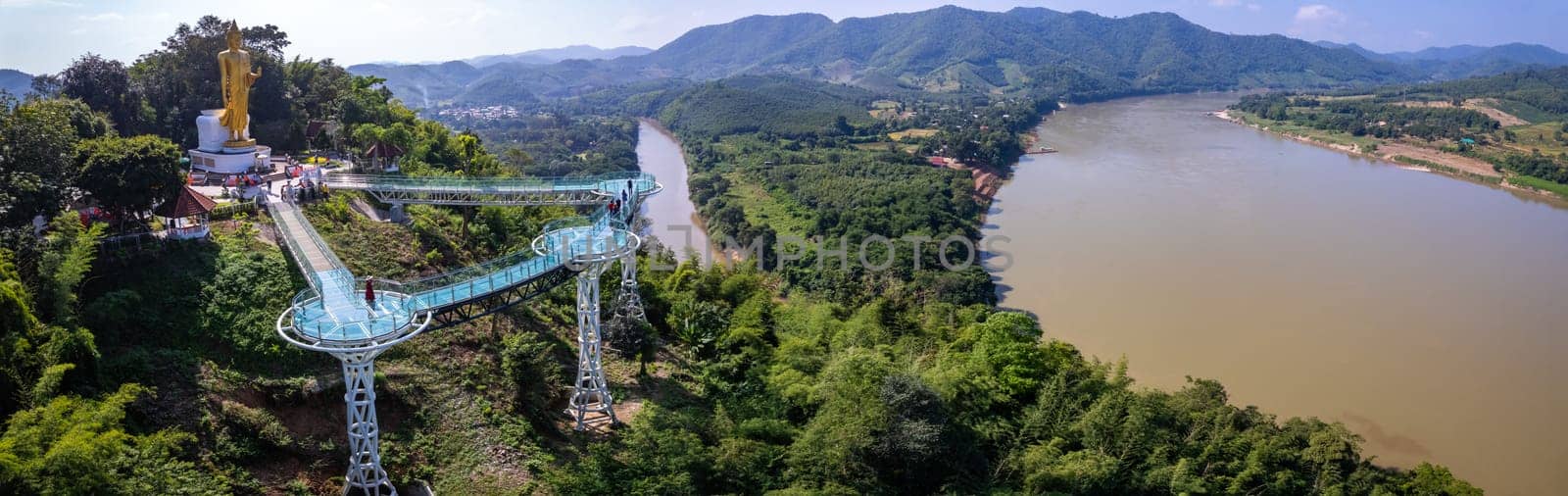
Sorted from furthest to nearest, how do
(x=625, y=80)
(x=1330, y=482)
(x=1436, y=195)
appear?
(x=625, y=80)
(x=1436, y=195)
(x=1330, y=482)

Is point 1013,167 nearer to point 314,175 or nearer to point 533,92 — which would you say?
point 314,175

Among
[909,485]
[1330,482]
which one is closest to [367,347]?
[909,485]

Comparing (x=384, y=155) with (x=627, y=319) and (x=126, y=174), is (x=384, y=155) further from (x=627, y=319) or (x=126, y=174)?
(x=627, y=319)

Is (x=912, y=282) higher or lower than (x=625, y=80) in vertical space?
lower

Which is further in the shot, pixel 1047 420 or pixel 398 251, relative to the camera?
pixel 398 251

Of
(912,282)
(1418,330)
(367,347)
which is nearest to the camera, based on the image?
(367,347)

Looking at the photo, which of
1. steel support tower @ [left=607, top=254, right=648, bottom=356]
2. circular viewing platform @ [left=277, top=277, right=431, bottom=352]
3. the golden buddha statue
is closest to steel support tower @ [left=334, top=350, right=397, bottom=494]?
circular viewing platform @ [left=277, top=277, right=431, bottom=352]

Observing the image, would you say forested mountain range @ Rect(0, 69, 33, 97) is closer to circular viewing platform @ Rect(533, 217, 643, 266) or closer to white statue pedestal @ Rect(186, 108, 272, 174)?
white statue pedestal @ Rect(186, 108, 272, 174)
